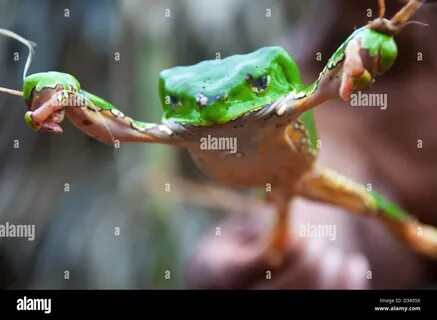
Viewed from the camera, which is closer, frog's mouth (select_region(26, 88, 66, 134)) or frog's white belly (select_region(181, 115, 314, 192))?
frog's mouth (select_region(26, 88, 66, 134))

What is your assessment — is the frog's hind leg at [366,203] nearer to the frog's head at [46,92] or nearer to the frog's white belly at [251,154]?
the frog's white belly at [251,154]

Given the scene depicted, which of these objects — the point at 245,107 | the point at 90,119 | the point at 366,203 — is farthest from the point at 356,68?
the point at 366,203

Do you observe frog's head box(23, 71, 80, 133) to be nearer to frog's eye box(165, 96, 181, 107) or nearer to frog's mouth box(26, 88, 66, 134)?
frog's mouth box(26, 88, 66, 134)

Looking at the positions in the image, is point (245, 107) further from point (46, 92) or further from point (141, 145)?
point (141, 145)

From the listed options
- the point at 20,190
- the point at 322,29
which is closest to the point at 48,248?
the point at 20,190

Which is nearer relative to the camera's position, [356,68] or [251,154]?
[356,68]

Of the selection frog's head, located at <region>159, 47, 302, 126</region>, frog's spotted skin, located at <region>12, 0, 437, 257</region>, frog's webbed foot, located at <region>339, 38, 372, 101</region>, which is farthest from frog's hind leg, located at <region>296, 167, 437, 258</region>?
frog's webbed foot, located at <region>339, 38, 372, 101</region>

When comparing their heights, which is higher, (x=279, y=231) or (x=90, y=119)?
(x=90, y=119)
